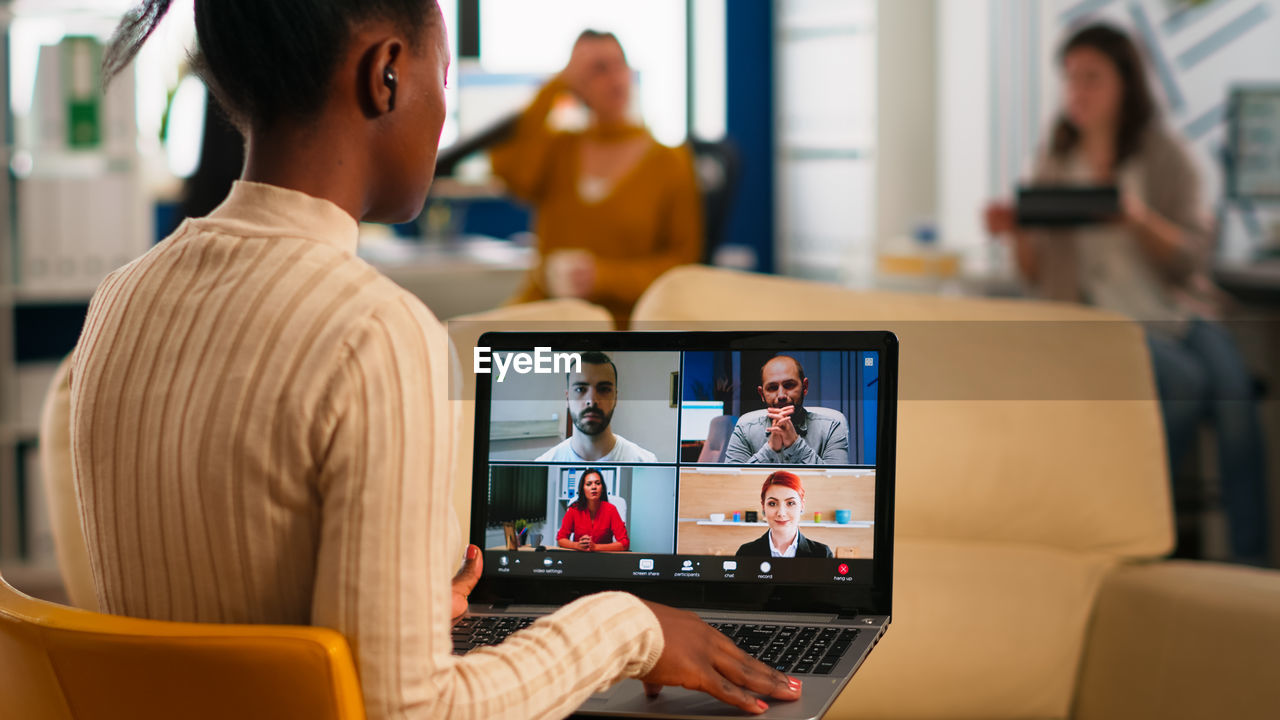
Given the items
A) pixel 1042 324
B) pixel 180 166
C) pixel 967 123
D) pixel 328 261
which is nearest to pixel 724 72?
pixel 967 123

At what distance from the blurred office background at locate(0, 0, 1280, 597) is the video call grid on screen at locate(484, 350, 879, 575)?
308 mm

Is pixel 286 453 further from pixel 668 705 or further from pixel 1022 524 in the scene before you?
pixel 1022 524

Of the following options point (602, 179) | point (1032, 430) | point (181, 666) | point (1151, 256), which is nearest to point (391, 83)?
point (181, 666)

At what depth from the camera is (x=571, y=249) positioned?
289 centimetres

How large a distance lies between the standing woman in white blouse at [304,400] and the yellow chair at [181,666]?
23 mm

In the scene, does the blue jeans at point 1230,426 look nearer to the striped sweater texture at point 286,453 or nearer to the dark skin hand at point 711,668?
the dark skin hand at point 711,668

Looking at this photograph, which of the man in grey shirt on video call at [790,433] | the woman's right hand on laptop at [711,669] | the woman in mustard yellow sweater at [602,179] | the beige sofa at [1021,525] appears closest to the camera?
the woman's right hand on laptop at [711,669]

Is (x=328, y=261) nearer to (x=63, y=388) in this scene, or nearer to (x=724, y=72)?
(x=63, y=388)

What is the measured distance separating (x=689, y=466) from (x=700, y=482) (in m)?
0.01

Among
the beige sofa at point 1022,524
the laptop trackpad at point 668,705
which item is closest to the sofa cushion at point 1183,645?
the beige sofa at point 1022,524

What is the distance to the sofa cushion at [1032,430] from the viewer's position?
144cm

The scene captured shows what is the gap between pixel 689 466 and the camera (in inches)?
36.2

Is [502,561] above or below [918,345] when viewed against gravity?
below

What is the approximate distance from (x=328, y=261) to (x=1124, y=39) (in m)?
2.64
